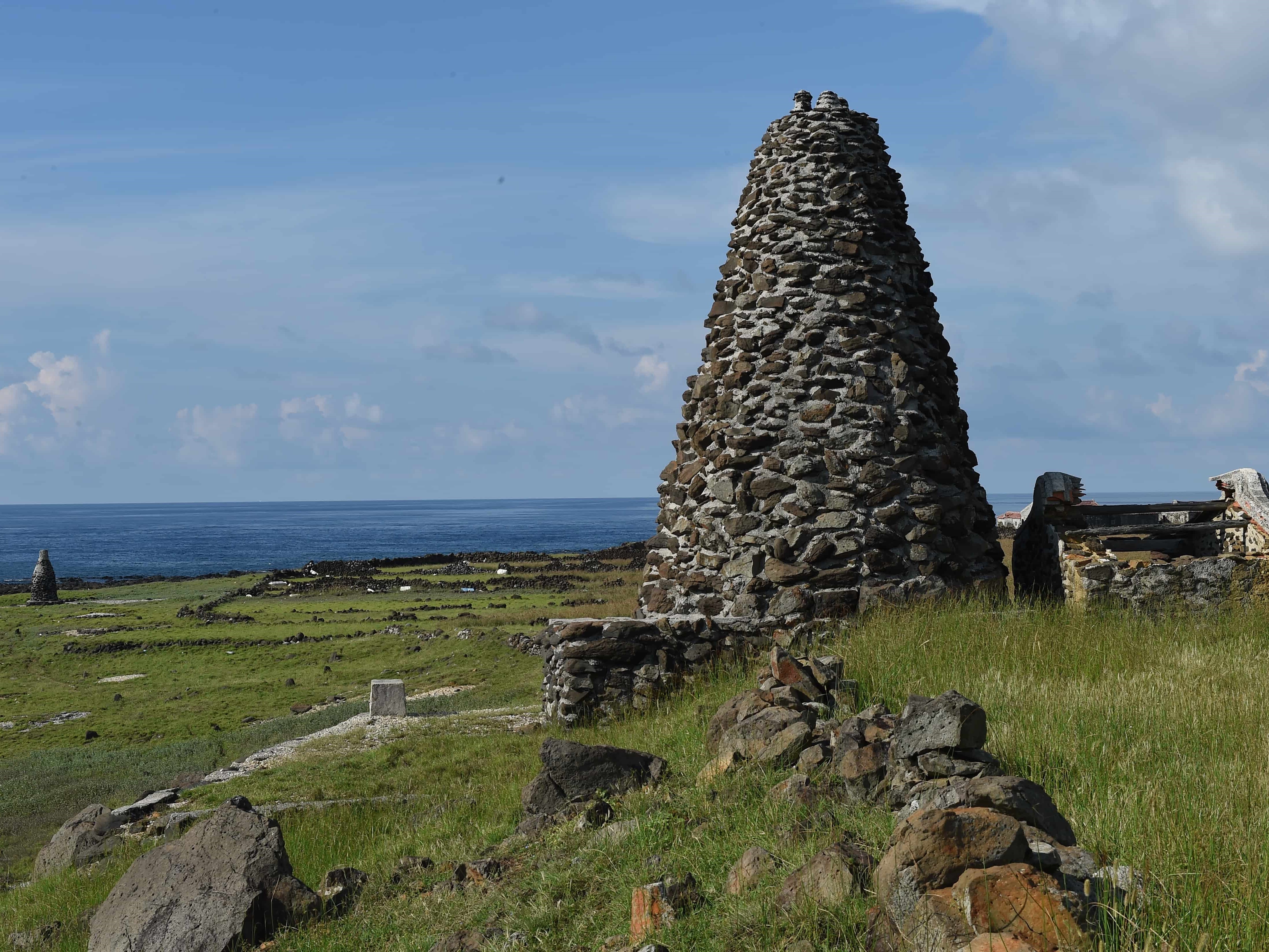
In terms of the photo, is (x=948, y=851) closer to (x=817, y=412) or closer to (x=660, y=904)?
(x=660, y=904)

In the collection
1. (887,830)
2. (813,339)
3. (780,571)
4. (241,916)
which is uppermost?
(813,339)

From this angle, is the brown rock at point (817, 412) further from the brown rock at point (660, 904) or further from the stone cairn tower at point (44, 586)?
the stone cairn tower at point (44, 586)

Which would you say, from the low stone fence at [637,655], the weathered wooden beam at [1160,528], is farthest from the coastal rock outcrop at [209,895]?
the weathered wooden beam at [1160,528]

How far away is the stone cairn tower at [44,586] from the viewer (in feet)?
164

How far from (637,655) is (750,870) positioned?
20.7 ft

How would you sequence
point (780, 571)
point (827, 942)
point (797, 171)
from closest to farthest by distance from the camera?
point (827, 942)
point (780, 571)
point (797, 171)

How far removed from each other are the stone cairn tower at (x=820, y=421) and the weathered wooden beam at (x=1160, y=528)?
1.41m

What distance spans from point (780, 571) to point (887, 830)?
6.39m

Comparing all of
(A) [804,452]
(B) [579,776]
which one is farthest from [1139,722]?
(A) [804,452]

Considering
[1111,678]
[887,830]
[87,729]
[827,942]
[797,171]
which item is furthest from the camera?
[87,729]

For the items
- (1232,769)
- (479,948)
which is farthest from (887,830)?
(479,948)

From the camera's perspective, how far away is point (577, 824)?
22.3 feet

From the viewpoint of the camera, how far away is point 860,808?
18.5 ft

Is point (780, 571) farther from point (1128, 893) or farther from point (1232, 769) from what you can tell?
point (1128, 893)
